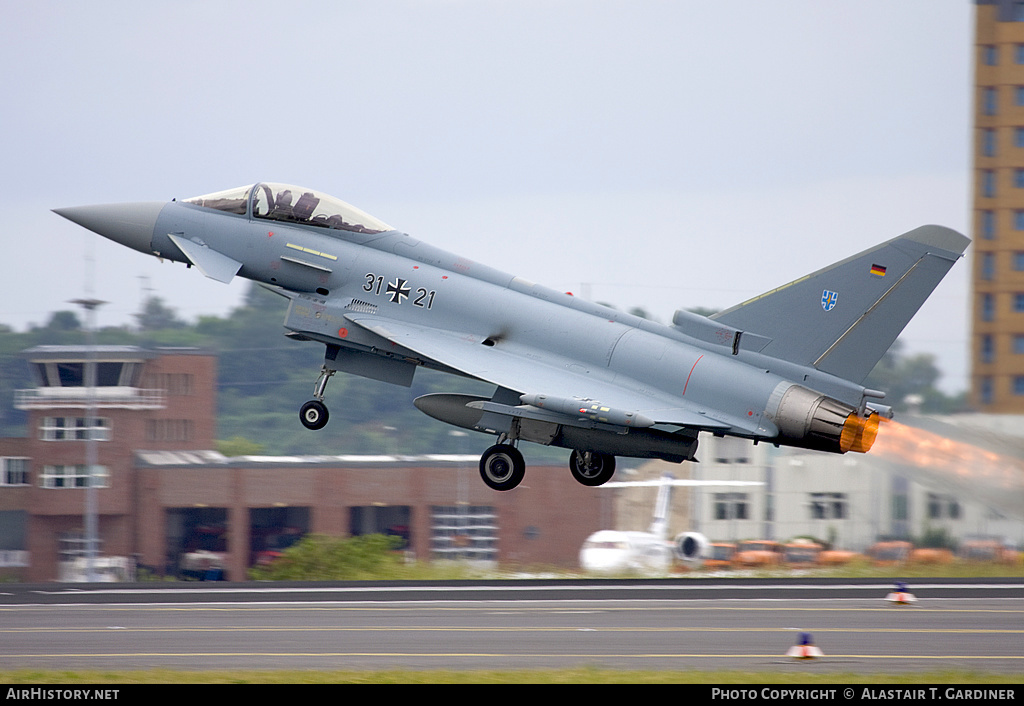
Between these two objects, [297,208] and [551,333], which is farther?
[297,208]

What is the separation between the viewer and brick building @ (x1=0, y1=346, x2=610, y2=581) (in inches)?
1966

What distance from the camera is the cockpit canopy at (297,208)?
20.8m

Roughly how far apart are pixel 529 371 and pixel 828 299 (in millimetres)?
4745

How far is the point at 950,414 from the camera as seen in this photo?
2755 cm

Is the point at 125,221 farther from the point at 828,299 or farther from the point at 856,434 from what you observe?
the point at 856,434

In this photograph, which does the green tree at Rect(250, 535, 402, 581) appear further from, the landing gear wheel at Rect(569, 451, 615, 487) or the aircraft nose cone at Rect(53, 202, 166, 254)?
the aircraft nose cone at Rect(53, 202, 166, 254)

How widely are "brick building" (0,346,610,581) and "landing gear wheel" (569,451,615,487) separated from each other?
28.6m

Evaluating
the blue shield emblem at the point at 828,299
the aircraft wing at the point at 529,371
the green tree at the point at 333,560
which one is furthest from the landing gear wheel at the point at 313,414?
the green tree at the point at 333,560

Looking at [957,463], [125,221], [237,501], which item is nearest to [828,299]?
→ [957,463]

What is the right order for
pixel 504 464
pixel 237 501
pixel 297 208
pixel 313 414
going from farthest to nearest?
1. pixel 237 501
2. pixel 297 208
3. pixel 313 414
4. pixel 504 464

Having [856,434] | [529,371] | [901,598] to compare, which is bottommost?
[901,598]

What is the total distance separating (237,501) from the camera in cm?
5022

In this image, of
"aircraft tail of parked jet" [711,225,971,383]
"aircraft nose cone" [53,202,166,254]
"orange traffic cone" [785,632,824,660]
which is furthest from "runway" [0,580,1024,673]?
"aircraft nose cone" [53,202,166,254]
